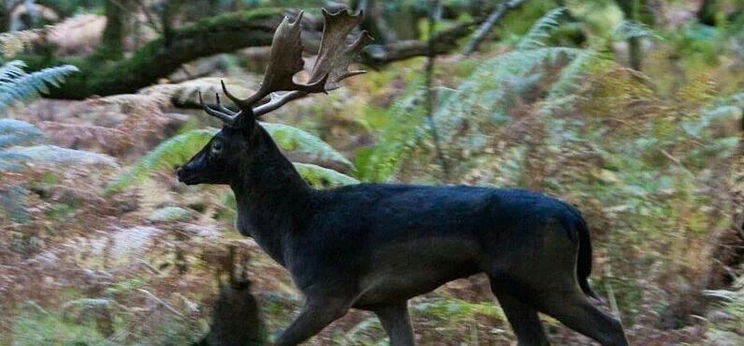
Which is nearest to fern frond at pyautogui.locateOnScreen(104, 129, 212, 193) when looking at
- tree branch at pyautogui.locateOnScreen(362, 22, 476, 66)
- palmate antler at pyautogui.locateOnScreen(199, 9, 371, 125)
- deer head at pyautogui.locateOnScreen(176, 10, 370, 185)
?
palmate antler at pyautogui.locateOnScreen(199, 9, 371, 125)

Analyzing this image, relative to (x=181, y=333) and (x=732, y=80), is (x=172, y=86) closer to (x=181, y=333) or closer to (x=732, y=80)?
(x=181, y=333)

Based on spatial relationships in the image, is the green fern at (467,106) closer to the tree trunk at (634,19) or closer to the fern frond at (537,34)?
the fern frond at (537,34)

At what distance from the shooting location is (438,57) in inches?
482

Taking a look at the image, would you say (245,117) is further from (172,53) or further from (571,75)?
(172,53)

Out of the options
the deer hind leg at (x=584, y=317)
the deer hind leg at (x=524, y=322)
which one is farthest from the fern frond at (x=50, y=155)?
the deer hind leg at (x=584, y=317)

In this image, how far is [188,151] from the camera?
29.1ft

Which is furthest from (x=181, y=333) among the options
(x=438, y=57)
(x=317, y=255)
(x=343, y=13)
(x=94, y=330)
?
(x=438, y=57)

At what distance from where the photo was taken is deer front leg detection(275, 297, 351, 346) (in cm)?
661

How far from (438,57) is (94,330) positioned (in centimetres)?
545

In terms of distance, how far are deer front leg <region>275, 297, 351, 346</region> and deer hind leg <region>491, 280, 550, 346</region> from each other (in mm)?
879

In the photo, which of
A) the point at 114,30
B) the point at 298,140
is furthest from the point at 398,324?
the point at 114,30

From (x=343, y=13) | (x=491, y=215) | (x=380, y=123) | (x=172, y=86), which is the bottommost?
(x=380, y=123)

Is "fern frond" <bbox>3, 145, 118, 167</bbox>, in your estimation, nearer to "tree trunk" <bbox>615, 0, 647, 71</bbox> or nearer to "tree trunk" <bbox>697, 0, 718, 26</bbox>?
"tree trunk" <bbox>615, 0, 647, 71</bbox>

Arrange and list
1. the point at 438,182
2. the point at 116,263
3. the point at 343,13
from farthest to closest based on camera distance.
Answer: the point at 438,182 → the point at 116,263 → the point at 343,13
